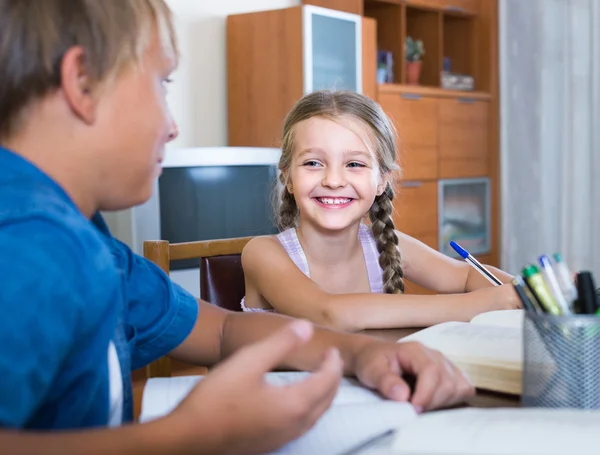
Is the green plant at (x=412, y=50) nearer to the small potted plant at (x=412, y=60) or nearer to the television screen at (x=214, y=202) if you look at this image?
the small potted plant at (x=412, y=60)

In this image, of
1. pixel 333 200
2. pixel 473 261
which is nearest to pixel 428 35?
pixel 333 200

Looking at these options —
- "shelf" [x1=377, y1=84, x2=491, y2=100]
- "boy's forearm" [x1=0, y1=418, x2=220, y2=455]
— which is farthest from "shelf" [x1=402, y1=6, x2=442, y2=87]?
"boy's forearm" [x1=0, y1=418, x2=220, y2=455]

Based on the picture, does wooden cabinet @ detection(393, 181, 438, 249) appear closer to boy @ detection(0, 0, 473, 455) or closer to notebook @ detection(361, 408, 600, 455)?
boy @ detection(0, 0, 473, 455)

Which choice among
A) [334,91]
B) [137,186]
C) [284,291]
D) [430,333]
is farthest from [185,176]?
[137,186]

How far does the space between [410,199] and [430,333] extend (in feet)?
10.3

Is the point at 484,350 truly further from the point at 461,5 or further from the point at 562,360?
the point at 461,5

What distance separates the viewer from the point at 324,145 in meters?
1.58

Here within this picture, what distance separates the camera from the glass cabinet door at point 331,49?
11.2ft

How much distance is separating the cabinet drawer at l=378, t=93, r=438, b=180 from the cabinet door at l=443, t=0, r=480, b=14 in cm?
56

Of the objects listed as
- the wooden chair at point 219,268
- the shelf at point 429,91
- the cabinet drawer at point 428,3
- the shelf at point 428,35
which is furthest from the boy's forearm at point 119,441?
the shelf at point 428,35

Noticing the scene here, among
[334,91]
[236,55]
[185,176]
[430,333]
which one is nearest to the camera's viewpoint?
[430,333]

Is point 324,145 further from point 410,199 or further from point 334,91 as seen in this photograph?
point 410,199

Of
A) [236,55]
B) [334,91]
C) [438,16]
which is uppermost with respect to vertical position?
[438,16]

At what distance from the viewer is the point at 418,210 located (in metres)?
4.06
